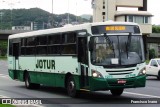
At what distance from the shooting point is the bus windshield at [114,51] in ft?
51.7

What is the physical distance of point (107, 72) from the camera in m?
15.6

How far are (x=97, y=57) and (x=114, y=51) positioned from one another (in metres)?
0.62

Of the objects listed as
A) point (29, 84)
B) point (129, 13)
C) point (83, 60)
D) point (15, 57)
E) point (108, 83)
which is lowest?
point (29, 84)

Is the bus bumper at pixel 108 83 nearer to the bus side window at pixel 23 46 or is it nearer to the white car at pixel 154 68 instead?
the bus side window at pixel 23 46

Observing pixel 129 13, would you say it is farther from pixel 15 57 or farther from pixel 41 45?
pixel 41 45

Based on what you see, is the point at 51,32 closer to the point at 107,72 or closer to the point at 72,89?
the point at 72,89

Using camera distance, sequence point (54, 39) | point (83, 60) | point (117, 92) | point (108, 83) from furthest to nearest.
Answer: point (54, 39), point (117, 92), point (83, 60), point (108, 83)

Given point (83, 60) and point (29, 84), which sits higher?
point (83, 60)

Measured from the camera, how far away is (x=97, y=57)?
15.9 m

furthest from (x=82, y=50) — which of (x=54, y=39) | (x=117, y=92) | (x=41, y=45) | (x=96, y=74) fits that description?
(x=41, y=45)

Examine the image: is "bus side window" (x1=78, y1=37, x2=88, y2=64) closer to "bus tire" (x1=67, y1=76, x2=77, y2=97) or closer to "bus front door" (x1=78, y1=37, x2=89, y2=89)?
"bus front door" (x1=78, y1=37, x2=89, y2=89)

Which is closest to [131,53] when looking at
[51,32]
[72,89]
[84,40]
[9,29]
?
[84,40]

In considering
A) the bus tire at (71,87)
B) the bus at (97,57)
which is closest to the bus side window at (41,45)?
the bus at (97,57)

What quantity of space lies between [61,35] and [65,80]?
188cm
